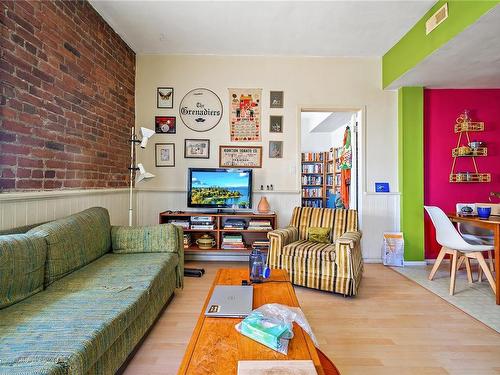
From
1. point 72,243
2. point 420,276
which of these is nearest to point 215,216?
point 72,243

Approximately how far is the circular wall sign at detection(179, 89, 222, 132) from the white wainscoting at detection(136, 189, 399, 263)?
97cm

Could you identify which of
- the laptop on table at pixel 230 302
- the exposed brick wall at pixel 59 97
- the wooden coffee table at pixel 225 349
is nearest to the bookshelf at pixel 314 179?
the exposed brick wall at pixel 59 97

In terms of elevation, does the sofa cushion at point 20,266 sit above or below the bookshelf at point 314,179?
below

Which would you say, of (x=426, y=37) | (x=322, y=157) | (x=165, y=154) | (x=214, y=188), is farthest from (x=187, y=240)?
(x=322, y=157)

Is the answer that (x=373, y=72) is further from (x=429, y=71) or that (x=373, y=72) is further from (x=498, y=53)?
(x=498, y=53)

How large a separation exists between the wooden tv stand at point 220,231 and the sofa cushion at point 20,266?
1986mm

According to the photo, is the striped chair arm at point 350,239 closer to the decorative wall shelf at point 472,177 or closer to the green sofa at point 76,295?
the green sofa at point 76,295

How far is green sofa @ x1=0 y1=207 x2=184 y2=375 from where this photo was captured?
3.68 ft

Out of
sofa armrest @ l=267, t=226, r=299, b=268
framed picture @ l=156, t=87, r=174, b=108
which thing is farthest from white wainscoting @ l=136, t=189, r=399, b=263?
framed picture @ l=156, t=87, r=174, b=108

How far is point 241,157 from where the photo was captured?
400 centimetres

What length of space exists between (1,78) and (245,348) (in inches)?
87.8

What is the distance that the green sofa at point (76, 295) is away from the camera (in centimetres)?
112

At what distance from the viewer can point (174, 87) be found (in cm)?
400

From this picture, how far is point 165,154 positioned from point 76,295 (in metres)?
2.63
